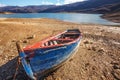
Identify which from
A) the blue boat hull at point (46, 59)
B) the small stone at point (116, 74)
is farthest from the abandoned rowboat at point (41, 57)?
the small stone at point (116, 74)

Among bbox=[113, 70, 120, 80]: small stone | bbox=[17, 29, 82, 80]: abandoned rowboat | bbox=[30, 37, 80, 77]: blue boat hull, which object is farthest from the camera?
bbox=[113, 70, 120, 80]: small stone

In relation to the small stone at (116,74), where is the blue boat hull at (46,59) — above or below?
above

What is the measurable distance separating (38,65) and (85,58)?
6560 millimetres

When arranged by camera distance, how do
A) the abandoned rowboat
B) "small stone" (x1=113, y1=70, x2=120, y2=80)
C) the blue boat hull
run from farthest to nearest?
"small stone" (x1=113, y1=70, x2=120, y2=80) → the blue boat hull → the abandoned rowboat

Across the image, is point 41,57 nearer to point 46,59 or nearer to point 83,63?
point 46,59

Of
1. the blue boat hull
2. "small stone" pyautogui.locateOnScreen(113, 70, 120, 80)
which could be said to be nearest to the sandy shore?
"small stone" pyautogui.locateOnScreen(113, 70, 120, 80)

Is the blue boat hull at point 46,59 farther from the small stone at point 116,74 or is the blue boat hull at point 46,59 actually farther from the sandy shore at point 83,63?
the small stone at point 116,74

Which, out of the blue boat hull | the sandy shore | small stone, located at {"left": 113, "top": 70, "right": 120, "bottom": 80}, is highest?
the blue boat hull

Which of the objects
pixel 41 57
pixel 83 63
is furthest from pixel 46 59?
pixel 83 63

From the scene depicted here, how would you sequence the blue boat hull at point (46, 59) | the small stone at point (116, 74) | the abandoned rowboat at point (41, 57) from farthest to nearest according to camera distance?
the small stone at point (116, 74), the blue boat hull at point (46, 59), the abandoned rowboat at point (41, 57)

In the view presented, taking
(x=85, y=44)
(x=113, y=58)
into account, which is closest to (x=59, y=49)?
(x=113, y=58)

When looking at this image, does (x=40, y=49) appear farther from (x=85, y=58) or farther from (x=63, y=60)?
(x=85, y=58)

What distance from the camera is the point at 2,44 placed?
787 inches

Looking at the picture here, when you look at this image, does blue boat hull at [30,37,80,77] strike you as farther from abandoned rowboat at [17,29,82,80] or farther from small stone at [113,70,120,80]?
small stone at [113,70,120,80]
